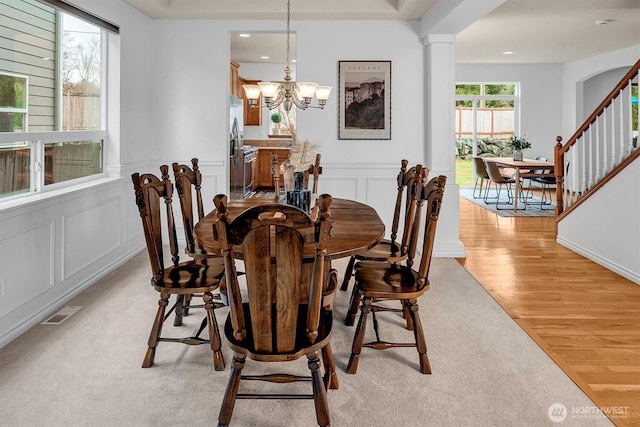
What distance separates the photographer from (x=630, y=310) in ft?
11.3

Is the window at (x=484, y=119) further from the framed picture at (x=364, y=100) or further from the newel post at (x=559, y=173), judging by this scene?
the framed picture at (x=364, y=100)

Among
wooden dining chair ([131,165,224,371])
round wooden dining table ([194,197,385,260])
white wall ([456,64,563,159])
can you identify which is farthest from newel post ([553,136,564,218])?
white wall ([456,64,563,159])

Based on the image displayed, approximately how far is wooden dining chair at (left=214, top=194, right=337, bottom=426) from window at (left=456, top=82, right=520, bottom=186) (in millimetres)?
9527

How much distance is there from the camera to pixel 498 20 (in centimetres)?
623

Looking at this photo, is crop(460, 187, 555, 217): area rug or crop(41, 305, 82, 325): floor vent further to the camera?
crop(460, 187, 555, 217): area rug

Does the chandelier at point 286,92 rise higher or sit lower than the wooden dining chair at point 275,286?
higher

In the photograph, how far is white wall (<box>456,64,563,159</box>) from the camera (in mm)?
10180

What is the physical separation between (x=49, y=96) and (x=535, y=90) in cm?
950

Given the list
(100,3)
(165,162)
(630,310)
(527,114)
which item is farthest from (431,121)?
(527,114)

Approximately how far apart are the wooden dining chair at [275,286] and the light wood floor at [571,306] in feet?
4.52

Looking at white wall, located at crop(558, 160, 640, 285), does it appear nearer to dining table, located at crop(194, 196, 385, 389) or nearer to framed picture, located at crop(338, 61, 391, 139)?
framed picture, located at crop(338, 61, 391, 139)

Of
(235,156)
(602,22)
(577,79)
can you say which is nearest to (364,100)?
(235,156)

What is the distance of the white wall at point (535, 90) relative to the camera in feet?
33.4

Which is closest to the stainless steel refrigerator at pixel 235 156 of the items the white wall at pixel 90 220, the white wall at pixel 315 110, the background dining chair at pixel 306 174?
the white wall at pixel 315 110
